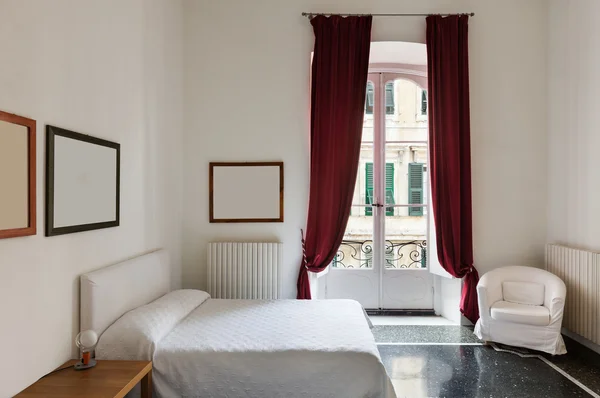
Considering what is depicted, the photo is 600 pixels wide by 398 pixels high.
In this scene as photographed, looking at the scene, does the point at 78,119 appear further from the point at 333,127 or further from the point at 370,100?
the point at 370,100

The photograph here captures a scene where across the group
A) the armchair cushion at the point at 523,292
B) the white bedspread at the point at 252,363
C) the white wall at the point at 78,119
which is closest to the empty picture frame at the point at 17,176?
the white wall at the point at 78,119

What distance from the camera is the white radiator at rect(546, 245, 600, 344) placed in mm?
3408

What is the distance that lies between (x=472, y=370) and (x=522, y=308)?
782 mm

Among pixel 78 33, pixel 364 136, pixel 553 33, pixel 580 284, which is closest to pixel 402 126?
pixel 364 136

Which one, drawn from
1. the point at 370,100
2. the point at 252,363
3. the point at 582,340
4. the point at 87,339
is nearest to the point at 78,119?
the point at 87,339

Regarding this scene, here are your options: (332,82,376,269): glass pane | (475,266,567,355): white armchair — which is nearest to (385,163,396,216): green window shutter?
(332,82,376,269): glass pane

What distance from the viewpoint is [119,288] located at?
262cm

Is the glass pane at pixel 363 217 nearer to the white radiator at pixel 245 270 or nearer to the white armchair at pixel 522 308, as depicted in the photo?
the white radiator at pixel 245 270

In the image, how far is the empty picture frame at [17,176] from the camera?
1.75m

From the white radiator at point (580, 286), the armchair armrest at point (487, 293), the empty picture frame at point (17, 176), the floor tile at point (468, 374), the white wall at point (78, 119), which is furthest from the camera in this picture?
the armchair armrest at point (487, 293)

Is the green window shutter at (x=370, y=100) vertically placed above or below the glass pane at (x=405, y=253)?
above

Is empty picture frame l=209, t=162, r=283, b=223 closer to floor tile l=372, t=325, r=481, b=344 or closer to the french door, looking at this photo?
the french door

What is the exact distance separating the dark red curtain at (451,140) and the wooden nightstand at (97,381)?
3.02 meters

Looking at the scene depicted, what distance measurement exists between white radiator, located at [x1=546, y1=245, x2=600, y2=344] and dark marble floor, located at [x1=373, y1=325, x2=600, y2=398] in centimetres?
19
